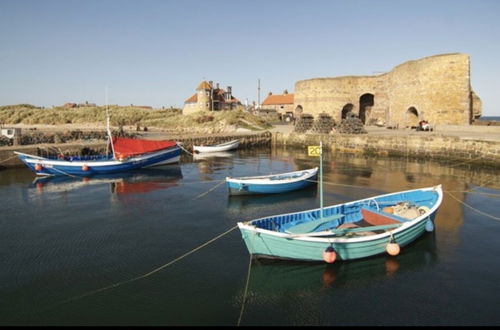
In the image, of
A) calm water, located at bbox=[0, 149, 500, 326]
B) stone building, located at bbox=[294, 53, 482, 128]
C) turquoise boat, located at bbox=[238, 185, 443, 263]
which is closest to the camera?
calm water, located at bbox=[0, 149, 500, 326]

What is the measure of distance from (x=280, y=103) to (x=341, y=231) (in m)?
65.7

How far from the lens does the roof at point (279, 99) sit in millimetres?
72750

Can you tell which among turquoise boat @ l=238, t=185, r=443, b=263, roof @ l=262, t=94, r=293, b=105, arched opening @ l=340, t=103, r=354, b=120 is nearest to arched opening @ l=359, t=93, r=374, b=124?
arched opening @ l=340, t=103, r=354, b=120

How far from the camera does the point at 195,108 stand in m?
66.8

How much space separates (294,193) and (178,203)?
6.00m

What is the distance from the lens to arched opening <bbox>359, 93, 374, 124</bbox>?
155ft

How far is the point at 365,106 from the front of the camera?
47.7m

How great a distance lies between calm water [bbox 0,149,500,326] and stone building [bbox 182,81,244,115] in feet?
164

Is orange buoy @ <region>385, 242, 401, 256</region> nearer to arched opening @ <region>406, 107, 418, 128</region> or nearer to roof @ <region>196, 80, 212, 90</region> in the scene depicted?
arched opening @ <region>406, 107, 418, 128</region>

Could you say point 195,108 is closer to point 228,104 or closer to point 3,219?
point 228,104

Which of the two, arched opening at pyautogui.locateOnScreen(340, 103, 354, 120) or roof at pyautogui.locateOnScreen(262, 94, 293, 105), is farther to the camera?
roof at pyautogui.locateOnScreen(262, 94, 293, 105)

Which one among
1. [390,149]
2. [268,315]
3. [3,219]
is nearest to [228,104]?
[390,149]

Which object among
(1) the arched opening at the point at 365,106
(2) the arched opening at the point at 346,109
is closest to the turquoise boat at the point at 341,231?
(2) the arched opening at the point at 346,109
